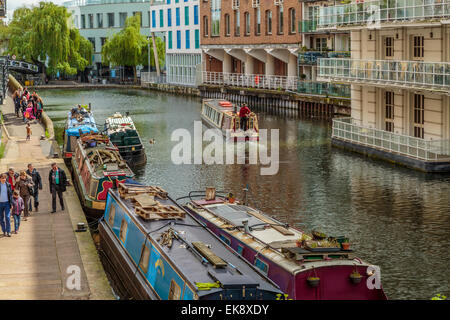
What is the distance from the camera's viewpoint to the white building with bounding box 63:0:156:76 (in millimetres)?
122062

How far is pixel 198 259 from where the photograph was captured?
15961 mm

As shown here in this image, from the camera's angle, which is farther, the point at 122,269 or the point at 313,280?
the point at 122,269

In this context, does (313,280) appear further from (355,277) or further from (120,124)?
(120,124)

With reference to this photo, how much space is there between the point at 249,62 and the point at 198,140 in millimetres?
33472

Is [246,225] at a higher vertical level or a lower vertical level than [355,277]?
higher

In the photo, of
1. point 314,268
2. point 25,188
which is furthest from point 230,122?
point 314,268

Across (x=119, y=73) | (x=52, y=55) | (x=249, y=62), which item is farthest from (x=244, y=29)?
(x=119, y=73)

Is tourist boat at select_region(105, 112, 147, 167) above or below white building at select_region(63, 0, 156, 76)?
below

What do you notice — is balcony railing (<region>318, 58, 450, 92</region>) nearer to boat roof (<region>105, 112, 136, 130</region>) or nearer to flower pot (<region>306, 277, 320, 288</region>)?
boat roof (<region>105, 112, 136, 130</region>)

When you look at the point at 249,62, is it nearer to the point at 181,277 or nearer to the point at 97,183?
the point at 97,183

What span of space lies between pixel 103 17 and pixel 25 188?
103 meters

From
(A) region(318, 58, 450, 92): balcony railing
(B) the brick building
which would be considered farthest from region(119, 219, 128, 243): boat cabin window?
(B) the brick building

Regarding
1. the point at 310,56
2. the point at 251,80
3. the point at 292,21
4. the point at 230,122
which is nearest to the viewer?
the point at 230,122

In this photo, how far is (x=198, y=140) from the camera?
160 feet
